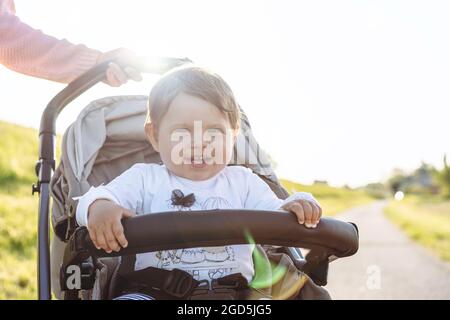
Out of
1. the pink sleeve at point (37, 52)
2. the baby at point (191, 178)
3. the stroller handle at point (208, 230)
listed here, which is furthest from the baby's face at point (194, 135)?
the pink sleeve at point (37, 52)

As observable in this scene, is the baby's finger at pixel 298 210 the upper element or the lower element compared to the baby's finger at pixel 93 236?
upper

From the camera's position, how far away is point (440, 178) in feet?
232

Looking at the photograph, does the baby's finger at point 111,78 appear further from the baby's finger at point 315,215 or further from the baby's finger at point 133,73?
the baby's finger at point 315,215

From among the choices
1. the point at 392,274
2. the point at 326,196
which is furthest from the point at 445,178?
the point at 392,274

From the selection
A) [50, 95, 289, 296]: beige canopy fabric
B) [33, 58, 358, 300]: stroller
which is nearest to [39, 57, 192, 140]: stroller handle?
[33, 58, 358, 300]: stroller

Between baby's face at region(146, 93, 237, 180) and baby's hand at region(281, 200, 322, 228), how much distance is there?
1.13 ft

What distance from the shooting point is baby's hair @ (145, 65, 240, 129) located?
5.75 ft

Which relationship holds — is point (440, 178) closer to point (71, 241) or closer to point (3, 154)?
point (3, 154)

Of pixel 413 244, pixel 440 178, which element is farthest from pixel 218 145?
pixel 440 178

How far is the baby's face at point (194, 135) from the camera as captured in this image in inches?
68.2

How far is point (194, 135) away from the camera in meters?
1.71

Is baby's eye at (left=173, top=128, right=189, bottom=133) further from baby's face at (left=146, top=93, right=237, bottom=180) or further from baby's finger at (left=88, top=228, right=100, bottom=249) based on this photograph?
baby's finger at (left=88, top=228, right=100, bottom=249)

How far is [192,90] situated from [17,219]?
5.11 m

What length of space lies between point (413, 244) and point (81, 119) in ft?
27.1
